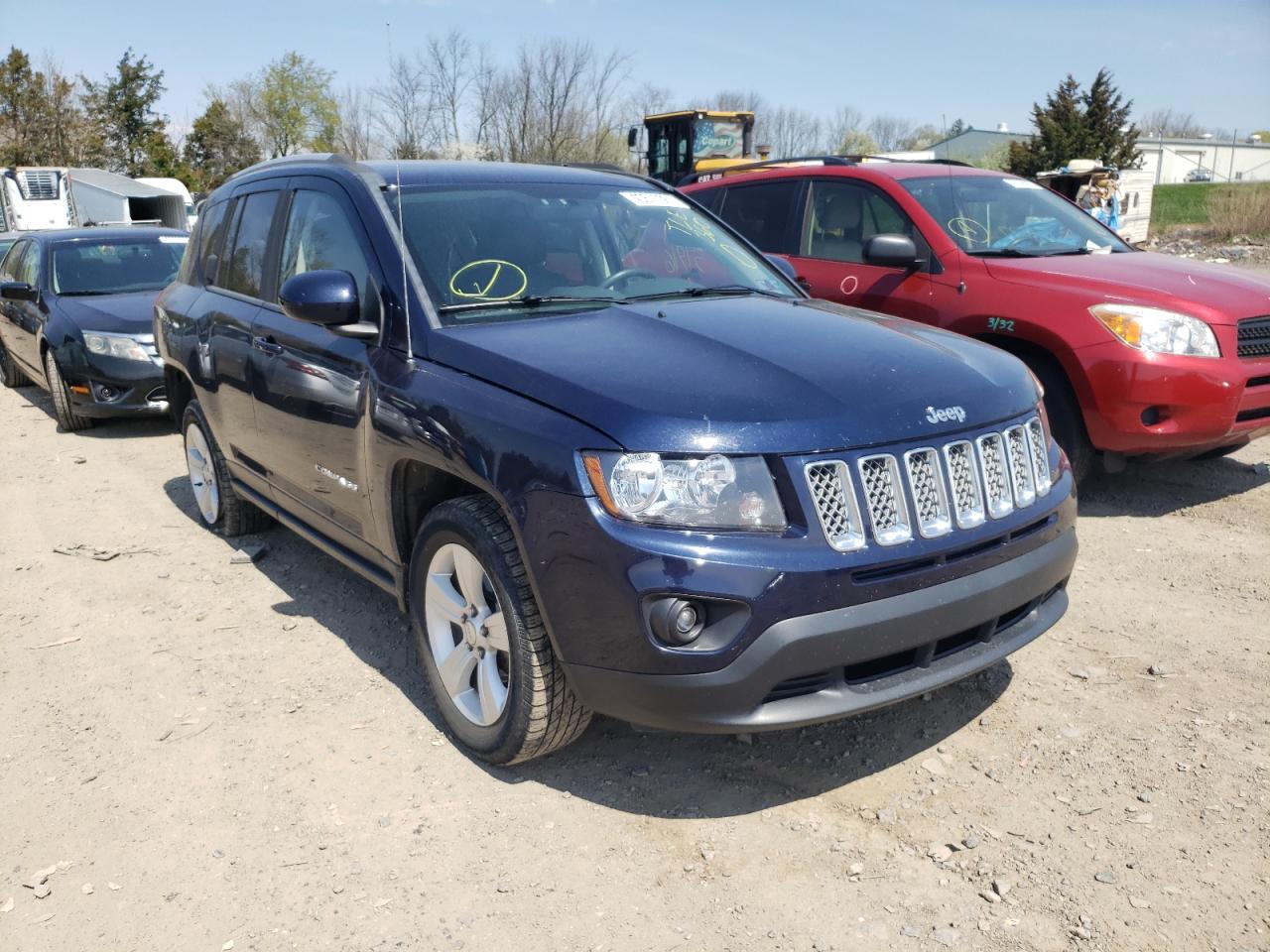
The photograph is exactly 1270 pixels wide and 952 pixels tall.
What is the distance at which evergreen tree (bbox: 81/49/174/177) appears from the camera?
4784 cm

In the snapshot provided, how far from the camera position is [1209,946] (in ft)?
7.84

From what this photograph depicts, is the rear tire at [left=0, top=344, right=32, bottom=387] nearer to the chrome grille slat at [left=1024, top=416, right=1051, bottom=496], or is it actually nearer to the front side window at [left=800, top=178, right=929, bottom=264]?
the front side window at [left=800, top=178, right=929, bottom=264]

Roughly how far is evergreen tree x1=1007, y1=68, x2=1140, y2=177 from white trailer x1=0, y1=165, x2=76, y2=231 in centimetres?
3263

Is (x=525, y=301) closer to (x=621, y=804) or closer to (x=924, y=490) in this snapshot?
(x=924, y=490)

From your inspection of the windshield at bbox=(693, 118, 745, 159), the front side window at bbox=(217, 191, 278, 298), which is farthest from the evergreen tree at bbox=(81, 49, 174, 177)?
the front side window at bbox=(217, 191, 278, 298)

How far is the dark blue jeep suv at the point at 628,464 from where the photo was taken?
2.58m

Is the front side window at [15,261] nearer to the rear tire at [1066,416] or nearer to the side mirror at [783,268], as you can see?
the side mirror at [783,268]

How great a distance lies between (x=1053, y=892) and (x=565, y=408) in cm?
175

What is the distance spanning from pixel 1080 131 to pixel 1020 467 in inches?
1642

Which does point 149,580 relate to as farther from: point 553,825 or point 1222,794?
point 1222,794

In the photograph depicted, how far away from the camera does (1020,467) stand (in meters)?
3.11

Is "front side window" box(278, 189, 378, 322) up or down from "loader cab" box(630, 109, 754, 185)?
down

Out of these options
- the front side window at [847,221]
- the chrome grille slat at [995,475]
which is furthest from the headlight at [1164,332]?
the chrome grille slat at [995,475]

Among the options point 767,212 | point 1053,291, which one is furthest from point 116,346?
point 1053,291
